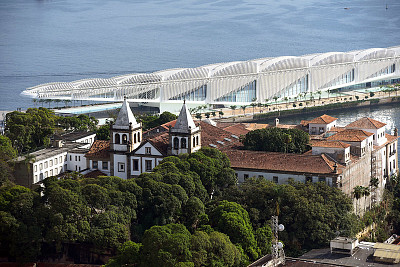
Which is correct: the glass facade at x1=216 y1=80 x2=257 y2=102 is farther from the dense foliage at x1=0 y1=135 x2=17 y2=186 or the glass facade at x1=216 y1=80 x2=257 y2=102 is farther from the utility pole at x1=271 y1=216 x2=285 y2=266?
the utility pole at x1=271 y1=216 x2=285 y2=266

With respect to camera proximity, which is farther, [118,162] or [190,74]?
[190,74]

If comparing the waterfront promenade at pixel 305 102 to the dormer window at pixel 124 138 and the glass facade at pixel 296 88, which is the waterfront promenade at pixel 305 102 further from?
the dormer window at pixel 124 138

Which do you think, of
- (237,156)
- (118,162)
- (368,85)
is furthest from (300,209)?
(368,85)

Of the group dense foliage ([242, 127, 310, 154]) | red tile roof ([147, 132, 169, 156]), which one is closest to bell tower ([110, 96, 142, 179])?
red tile roof ([147, 132, 169, 156])

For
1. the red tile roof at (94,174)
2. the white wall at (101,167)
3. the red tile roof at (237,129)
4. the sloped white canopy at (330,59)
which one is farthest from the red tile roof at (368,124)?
the sloped white canopy at (330,59)

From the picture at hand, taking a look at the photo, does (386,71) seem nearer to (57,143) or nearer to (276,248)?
(57,143)

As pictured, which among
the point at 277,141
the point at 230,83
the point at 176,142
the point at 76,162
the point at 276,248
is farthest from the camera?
the point at 230,83
